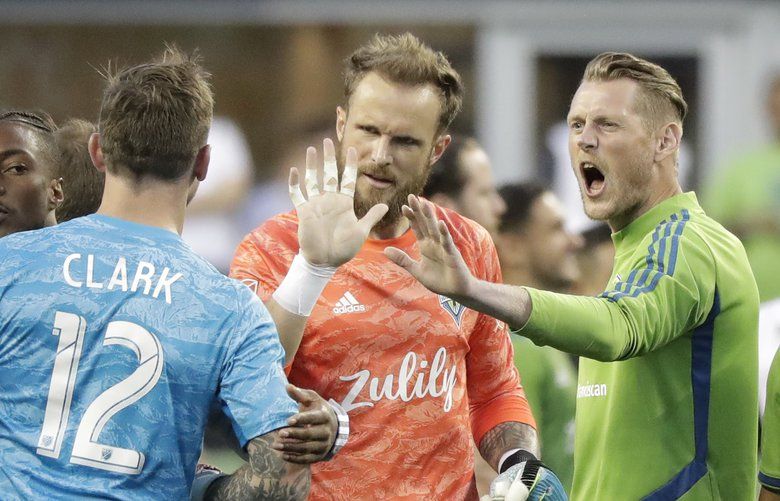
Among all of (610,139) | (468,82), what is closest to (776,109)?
(468,82)

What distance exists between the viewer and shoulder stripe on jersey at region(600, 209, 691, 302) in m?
4.12

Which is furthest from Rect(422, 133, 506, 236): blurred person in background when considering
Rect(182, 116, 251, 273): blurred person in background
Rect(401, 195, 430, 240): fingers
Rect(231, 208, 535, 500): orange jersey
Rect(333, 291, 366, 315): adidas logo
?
Rect(182, 116, 251, 273): blurred person in background

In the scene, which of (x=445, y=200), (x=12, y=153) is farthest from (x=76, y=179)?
(x=445, y=200)

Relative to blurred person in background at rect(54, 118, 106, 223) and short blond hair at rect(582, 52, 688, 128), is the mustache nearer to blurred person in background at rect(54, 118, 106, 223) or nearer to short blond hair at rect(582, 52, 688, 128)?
short blond hair at rect(582, 52, 688, 128)

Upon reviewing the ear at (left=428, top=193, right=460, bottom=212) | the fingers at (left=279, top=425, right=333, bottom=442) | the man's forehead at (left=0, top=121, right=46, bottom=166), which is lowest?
the fingers at (left=279, top=425, right=333, bottom=442)

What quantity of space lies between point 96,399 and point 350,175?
110 cm

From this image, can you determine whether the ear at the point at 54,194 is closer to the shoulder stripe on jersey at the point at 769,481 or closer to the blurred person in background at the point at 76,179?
the blurred person in background at the point at 76,179

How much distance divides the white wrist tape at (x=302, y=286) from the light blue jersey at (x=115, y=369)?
0.44m

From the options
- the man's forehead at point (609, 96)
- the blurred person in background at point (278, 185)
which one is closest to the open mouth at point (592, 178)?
the man's forehead at point (609, 96)

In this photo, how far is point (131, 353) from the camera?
3.57 m

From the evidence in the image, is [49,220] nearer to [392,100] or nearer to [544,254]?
[392,100]

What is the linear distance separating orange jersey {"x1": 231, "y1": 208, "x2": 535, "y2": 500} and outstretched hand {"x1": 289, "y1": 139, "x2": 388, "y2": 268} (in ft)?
0.94

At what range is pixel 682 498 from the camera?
4.32 m

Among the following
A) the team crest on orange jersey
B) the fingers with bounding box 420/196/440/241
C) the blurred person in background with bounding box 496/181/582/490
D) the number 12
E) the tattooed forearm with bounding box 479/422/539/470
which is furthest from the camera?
the blurred person in background with bounding box 496/181/582/490
